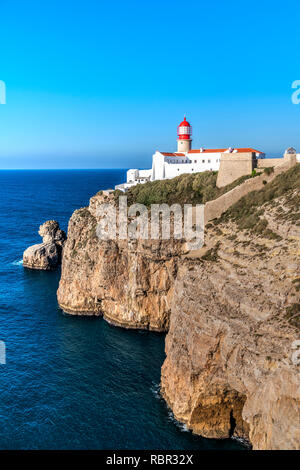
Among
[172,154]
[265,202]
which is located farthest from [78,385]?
[172,154]

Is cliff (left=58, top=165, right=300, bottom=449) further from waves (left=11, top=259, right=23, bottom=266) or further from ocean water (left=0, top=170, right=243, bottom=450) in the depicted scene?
waves (left=11, top=259, right=23, bottom=266)

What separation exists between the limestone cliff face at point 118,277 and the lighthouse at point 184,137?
66.7 ft

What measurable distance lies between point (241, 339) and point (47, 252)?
4954 cm

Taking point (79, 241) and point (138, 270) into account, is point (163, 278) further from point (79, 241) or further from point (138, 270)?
point (79, 241)

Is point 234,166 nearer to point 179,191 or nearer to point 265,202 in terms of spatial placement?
point 179,191

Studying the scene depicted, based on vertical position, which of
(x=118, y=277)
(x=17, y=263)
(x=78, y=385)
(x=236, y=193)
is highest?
(x=236, y=193)

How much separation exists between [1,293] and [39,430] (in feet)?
99.1

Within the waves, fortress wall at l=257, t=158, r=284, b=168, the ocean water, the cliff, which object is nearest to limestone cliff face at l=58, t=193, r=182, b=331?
the cliff

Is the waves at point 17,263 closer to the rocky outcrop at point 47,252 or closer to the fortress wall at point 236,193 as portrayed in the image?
the rocky outcrop at point 47,252

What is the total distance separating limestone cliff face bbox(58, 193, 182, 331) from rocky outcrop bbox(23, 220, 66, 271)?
53.2 ft

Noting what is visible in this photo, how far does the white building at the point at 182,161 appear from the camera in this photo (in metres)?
57.2

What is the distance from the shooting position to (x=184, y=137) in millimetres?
64125
